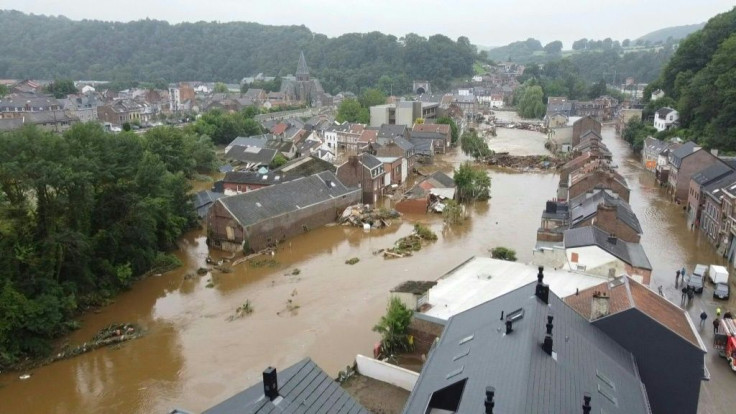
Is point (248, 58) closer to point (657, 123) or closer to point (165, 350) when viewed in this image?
point (657, 123)

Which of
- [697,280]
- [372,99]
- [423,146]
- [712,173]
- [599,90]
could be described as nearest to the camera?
[697,280]

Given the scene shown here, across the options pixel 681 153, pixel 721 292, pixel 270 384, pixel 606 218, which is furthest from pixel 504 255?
pixel 681 153

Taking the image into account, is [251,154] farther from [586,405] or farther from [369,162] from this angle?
[586,405]

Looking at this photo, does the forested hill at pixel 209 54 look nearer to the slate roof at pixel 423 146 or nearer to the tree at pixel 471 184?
the slate roof at pixel 423 146

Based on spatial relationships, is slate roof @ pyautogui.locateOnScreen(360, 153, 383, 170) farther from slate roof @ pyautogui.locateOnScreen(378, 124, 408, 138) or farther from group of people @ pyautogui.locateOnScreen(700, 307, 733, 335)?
group of people @ pyautogui.locateOnScreen(700, 307, 733, 335)

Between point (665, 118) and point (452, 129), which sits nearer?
point (665, 118)

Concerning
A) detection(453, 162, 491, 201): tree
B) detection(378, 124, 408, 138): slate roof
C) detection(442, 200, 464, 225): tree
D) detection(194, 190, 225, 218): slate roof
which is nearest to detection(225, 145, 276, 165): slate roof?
detection(378, 124, 408, 138): slate roof

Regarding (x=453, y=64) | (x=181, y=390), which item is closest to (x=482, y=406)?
(x=181, y=390)

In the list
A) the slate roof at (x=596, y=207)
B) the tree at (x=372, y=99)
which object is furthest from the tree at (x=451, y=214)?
the tree at (x=372, y=99)
